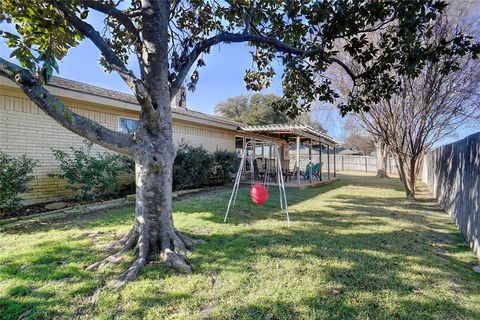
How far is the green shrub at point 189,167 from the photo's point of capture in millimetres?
9477

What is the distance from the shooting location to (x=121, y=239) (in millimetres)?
4215

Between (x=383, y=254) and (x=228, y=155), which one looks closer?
(x=383, y=254)

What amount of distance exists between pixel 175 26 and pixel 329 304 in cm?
644

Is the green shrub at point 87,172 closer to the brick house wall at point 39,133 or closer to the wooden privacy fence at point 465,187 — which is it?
the brick house wall at point 39,133

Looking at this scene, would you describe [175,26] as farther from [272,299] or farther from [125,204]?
[272,299]

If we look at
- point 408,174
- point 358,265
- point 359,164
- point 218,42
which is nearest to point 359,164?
point 359,164

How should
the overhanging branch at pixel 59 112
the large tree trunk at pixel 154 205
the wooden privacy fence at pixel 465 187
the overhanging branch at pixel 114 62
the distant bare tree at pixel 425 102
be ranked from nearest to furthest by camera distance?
the overhanging branch at pixel 59 112 → the overhanging branch at pixel 114 62 → the large tree trunk at pixel 154 205 → the wooden privacy fence at pixel 465 187 → the distant bare tree at pixel 425 102

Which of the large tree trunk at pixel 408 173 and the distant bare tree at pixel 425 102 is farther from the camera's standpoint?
the large tree trunk at pixel 408 173

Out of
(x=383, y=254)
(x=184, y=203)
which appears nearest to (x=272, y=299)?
(x=383, y=254)

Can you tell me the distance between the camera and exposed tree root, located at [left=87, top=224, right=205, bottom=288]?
3.21 m

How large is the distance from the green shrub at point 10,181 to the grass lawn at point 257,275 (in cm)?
104

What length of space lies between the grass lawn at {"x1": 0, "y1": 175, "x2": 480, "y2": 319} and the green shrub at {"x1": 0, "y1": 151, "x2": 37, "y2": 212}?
1044mm

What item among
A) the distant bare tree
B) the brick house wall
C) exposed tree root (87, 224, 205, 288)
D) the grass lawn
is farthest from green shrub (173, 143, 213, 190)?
the distant bare tree

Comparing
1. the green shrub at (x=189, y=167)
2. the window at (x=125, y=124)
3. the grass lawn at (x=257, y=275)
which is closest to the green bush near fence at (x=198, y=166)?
the green shrub at (x=189, y=167)
